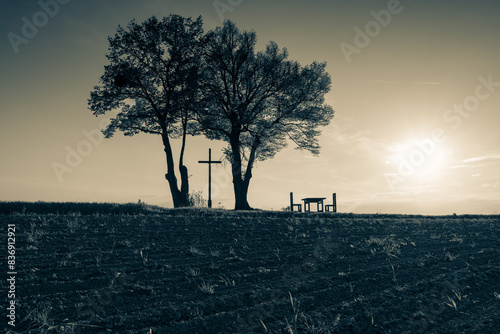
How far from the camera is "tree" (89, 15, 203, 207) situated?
2534cm

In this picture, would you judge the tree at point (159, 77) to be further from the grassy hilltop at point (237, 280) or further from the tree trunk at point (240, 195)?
the grassy hilltop at point (237, 280)

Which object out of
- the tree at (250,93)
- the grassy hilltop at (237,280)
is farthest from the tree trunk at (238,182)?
the grassy hilltop at (237,280)

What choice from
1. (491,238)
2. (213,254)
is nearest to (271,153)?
(491,238)

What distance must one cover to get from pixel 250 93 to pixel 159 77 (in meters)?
6.51

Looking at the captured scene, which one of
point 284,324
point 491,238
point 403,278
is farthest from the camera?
point 491,238

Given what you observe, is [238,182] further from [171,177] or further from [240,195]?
[171,177]

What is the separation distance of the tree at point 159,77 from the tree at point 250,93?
1437mm

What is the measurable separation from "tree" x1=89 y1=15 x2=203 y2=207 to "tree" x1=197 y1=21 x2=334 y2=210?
1437 mm

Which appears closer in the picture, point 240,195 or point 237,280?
point 237,280

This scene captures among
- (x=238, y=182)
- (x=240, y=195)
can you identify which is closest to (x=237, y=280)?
(x=240, y=195)

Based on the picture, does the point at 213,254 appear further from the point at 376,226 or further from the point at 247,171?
the point at 247,171

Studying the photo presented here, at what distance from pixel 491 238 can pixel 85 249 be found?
37.5ft

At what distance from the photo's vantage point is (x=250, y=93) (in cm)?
2798

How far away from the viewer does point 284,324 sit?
449 cm
